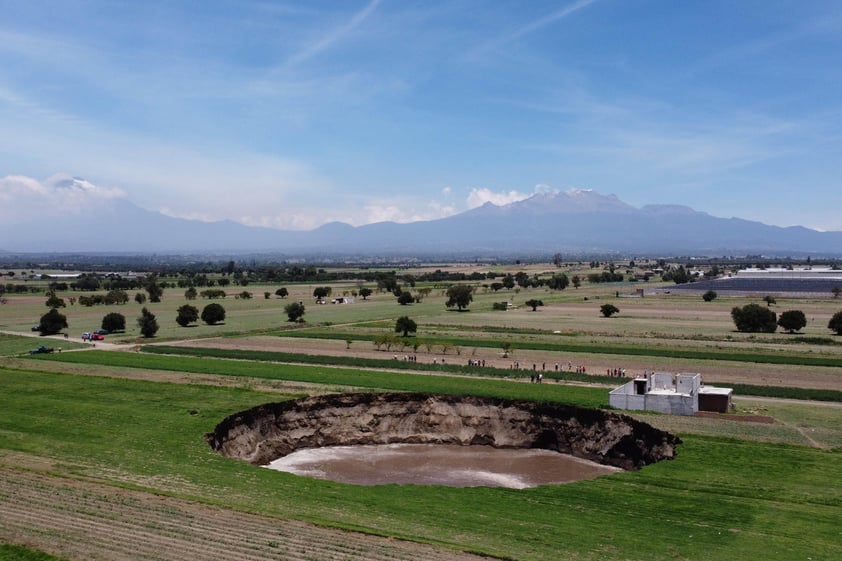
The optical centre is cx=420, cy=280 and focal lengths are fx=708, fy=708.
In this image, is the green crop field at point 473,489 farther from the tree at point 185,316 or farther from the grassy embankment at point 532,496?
the tree at point 185,316

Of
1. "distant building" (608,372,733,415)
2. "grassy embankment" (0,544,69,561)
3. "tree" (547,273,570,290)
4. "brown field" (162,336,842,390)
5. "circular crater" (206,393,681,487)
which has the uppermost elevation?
"tree" (547,273,570,290)

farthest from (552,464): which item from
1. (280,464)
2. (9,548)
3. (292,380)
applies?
(9,548)

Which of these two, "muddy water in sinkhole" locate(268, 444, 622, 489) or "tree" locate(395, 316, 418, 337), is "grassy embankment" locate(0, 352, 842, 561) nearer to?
"muddy water in sinkhole" locate(268, 444, 622, 489)

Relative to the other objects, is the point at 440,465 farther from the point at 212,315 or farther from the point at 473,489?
the point at 212,315

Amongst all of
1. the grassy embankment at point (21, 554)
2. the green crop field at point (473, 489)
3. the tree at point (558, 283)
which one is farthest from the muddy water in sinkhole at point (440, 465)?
the tree at point (558, 283)

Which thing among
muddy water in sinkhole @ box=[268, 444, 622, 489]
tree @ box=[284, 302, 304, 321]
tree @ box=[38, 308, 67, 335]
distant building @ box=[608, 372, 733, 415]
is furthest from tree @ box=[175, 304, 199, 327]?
distant building @ box=[608, 372, 733, 415]

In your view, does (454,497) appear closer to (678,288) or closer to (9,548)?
(9,548)

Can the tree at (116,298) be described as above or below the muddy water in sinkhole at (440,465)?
above
